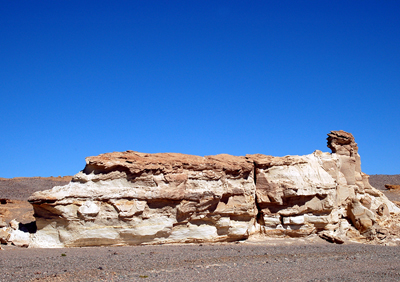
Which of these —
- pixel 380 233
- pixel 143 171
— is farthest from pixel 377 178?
pixel 143 171

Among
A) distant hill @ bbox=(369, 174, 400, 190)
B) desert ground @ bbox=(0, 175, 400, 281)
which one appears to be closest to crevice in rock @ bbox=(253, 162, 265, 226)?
desert ground @ bbox=(0, 175, 400, 281)

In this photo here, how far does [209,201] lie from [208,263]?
3752 mm

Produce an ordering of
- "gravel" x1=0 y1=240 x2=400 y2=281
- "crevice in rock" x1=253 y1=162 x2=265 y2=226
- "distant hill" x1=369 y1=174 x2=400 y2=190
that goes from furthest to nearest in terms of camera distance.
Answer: "distant hill" x1=369 y1=174 x2=400 y2=190 < "crevice in rock" x1=253 y1=162 x2=265 y2=226 < "gravel" x1=0 y1=240 x2=400 y2=281

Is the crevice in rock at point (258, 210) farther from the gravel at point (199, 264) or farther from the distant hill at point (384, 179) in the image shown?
the distant hill at point (384, 179)

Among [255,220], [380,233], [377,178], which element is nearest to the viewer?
[255,220]

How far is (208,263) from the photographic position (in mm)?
11734

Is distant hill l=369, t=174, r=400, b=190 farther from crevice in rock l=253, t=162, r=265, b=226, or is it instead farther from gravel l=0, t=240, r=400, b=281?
gravel l=0, t=240, r=400, b=281

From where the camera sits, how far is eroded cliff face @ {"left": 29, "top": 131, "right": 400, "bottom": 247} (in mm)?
13219

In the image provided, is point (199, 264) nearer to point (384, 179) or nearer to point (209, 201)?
point (209, 201)

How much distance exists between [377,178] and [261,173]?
54.0 metres

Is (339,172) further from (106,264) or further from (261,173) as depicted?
(106,264)

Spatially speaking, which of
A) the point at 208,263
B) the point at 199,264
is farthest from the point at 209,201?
the point at 199,264

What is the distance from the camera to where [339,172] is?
18656mm

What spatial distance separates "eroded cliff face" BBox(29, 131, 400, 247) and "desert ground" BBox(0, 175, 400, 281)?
2.38ft
